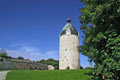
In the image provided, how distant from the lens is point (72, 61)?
26.9 meters

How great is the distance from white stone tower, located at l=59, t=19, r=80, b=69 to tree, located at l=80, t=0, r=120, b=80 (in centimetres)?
2177

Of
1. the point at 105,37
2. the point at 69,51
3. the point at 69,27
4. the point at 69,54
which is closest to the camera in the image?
the point at 105,37

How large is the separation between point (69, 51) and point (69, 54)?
0.61 metres

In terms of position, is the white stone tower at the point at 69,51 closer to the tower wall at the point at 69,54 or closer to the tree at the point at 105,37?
the tower wall at the point at 69,54

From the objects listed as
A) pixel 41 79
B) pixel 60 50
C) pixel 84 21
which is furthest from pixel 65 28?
pixel 84 21

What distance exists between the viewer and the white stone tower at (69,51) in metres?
26.9

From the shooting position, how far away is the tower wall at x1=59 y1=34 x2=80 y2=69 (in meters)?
26.9

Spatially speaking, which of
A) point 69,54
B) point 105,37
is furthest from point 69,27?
point 105,37

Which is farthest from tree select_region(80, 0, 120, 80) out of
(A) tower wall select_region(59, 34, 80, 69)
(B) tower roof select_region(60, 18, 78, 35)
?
(B) tower roof select_region(60, 18, 78, 35)

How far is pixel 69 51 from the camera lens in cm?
2716

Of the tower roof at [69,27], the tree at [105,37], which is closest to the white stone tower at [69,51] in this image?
the tower roof at [69,27]

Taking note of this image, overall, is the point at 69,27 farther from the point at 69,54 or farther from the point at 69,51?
the point at 69,54

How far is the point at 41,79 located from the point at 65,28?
18.4 metres

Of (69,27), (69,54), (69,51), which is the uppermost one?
(69,27)
